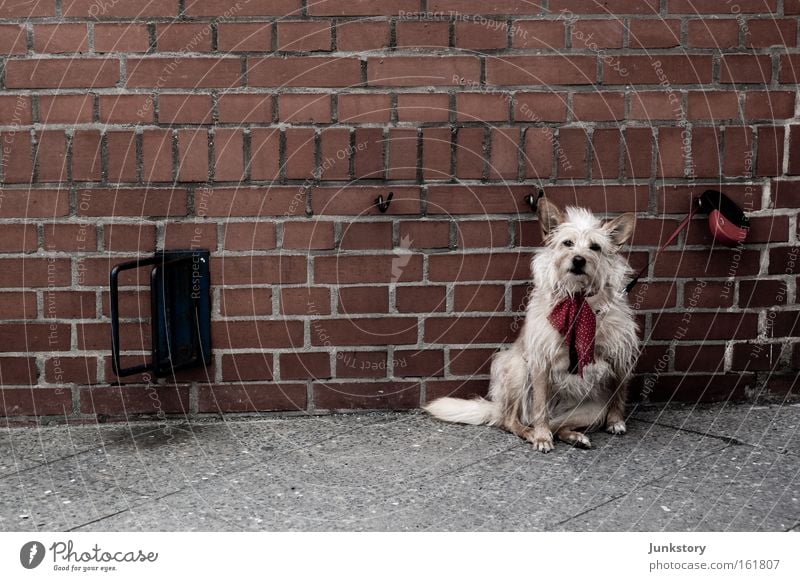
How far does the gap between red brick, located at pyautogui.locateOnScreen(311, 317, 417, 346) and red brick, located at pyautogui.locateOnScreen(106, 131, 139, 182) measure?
3.73ft

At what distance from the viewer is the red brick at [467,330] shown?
13.8 ft

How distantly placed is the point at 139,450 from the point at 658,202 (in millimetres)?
2741

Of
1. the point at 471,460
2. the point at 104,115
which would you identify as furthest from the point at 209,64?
the point at 471,460

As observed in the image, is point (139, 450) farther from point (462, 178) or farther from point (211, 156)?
point (462, 178)

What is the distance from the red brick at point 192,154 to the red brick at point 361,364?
112cm

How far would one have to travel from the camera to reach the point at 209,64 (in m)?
3.98

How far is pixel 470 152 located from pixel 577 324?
99cm

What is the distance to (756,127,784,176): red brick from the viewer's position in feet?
13.6

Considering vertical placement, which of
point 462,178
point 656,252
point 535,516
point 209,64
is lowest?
point 535,516

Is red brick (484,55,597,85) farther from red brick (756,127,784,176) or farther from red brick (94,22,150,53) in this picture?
red brick (94,22,150,53)

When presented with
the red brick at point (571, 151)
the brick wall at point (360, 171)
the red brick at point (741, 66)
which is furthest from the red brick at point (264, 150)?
the red brick at point (741, 66)

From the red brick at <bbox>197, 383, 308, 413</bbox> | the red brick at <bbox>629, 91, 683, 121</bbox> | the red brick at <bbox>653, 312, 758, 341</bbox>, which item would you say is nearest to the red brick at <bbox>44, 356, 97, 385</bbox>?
the red brick at <bbox>197, 383, 308, 413</bbox>

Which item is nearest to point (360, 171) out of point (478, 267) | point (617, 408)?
point (478, 267)

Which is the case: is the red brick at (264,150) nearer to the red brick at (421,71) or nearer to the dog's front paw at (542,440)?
the red brick at (421,71)
